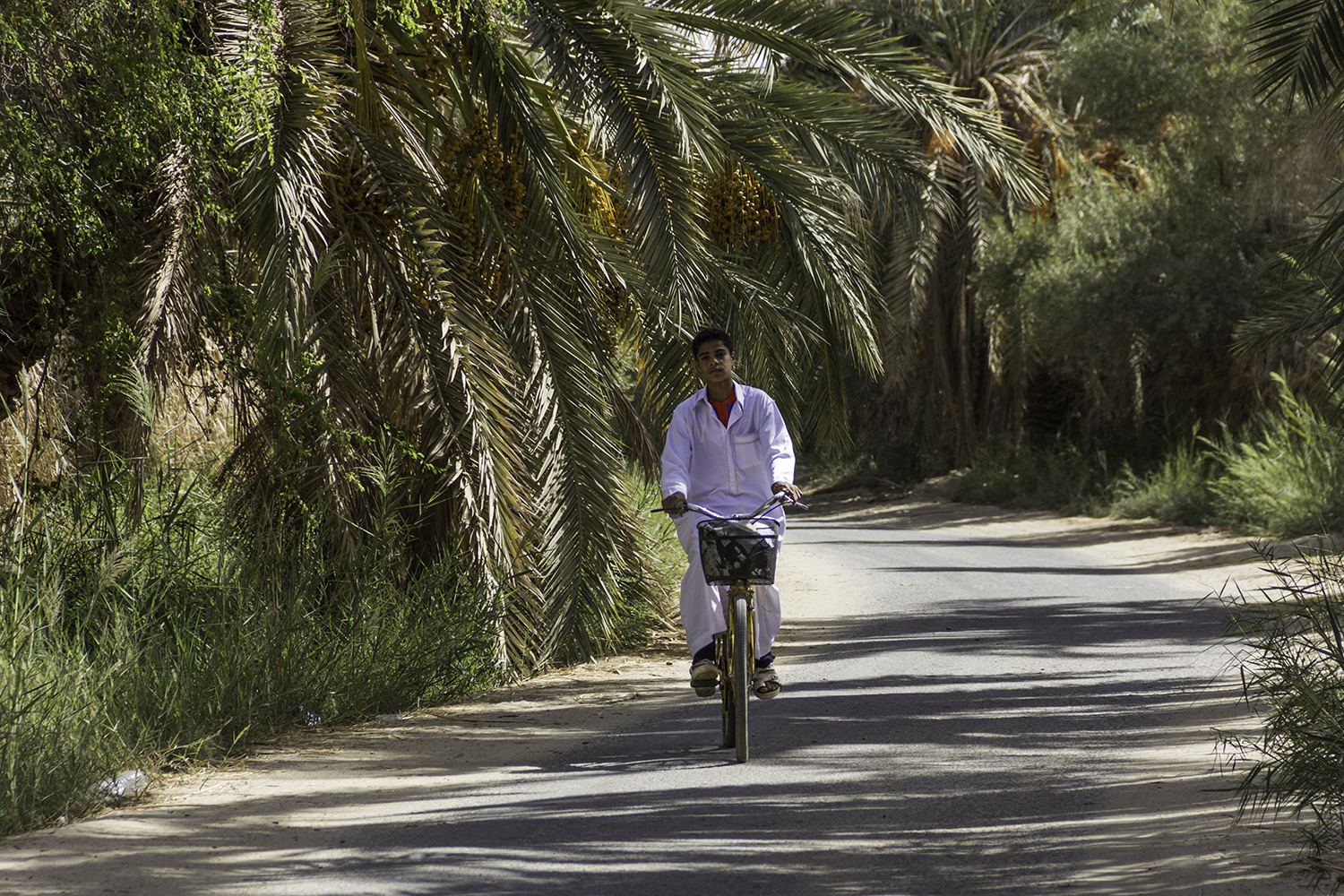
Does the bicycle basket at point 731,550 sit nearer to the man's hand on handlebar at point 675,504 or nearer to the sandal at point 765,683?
the man's hand on handlebar at point 675,504

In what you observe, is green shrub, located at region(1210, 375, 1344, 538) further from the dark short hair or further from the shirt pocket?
the dark short hair

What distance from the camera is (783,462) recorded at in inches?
257

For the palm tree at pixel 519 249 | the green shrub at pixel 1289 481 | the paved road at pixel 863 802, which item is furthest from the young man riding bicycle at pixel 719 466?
the green shrub at pixel 1289 481

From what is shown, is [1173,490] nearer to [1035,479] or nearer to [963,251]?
[1035,479]

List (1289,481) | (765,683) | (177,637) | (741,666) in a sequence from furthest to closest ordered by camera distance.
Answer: (1289,481), (177,637), (765,683), (741,666)

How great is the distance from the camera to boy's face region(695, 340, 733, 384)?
6637 millimetres

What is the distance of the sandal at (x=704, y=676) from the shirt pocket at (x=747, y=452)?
1.01 metres

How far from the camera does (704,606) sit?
21.2 ft

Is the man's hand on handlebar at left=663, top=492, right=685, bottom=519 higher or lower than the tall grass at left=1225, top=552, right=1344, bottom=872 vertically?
higher

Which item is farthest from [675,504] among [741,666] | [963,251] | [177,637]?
[963,251]

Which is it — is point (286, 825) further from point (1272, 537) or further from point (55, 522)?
point (1272, 537)

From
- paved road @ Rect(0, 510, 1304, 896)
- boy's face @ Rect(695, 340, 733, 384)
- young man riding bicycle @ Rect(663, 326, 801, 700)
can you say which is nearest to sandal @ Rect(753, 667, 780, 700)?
young man riding bicycle @ Rect(663, 326, 801, 700)

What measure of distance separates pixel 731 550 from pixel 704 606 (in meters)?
0.40

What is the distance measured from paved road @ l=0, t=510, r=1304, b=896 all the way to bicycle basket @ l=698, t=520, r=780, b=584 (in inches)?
34.0
